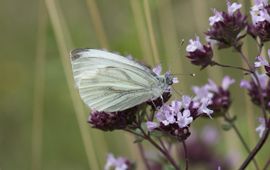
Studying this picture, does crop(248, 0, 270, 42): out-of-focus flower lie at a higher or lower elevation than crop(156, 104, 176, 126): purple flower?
higher

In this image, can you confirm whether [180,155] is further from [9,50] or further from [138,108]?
[9,50]

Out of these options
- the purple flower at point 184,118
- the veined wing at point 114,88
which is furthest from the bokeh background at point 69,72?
the purple flower at point 184,118

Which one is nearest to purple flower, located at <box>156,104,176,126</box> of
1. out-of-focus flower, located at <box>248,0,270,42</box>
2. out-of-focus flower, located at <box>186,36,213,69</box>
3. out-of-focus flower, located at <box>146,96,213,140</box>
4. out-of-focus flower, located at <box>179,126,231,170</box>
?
out-of-focus flower, located at <box>146,96,213,140</box>

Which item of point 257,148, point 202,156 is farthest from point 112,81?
point 202,156

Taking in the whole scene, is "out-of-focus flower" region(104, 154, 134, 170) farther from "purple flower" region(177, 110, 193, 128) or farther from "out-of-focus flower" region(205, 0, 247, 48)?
"out-of-focus flower" region(205, 0, 247, 48)

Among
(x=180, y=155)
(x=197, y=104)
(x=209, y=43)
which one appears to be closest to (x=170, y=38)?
(x=180, y=155)

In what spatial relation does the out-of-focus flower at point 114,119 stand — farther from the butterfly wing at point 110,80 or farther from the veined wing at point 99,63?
the veined wing at point 99,63

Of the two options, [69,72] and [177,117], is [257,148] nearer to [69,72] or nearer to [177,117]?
[177,117]
